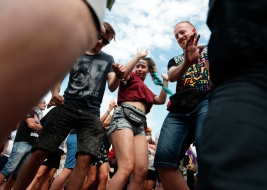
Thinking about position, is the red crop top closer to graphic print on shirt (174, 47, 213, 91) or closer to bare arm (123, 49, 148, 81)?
bare arm (123, 49, 148, 81)

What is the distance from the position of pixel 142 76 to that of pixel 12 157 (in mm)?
3304

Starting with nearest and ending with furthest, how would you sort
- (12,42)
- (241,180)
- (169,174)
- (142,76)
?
(12,42)
(241,180)
(169,174)
(142,76)

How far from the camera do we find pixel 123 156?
2.77 metres

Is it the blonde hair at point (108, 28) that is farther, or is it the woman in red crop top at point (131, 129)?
the blonde hair at point (108, 28)

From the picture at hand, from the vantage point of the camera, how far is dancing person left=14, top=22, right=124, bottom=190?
107 inches

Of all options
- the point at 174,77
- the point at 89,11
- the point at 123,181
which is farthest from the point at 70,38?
the point at 123,181

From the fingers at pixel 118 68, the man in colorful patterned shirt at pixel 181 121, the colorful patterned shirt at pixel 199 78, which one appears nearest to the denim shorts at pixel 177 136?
the man in colorful patterned shirt at pixel 181 121

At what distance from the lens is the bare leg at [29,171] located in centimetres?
256

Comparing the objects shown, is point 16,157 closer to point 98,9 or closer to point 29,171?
point 29,171

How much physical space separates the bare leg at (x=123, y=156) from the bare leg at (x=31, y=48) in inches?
92.9

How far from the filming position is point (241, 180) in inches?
24.9

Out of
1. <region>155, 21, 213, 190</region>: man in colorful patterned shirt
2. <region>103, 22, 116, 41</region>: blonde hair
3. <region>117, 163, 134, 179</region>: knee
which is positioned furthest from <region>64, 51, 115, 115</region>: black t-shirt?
<region>155, 21, 213, 190</region>: man in colorful patterned shirt

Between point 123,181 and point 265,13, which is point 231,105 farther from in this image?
point 123,181

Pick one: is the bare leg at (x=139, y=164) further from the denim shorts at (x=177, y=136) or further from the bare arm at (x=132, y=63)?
the bare arm at (x=132, y=63)
